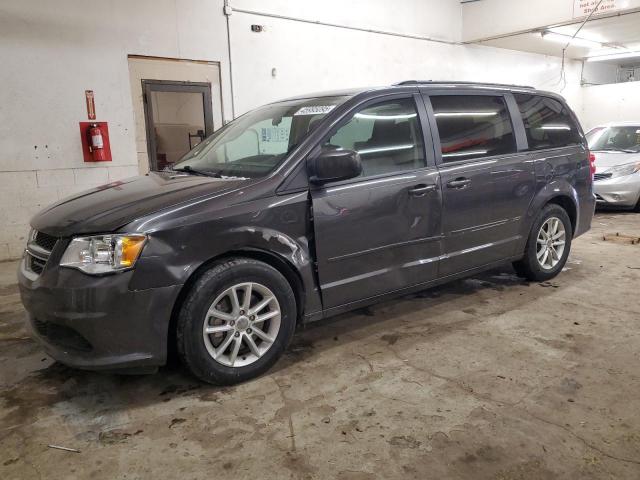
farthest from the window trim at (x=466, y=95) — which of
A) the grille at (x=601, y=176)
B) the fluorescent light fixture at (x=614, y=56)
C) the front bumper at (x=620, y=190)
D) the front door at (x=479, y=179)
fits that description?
the fluorescent light fixture at (x=614, y=56)

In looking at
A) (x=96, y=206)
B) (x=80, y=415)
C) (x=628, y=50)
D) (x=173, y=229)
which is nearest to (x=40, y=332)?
(x=80, y=415)

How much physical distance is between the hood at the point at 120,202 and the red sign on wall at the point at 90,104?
10.7 ft

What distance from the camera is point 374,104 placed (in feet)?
10.0

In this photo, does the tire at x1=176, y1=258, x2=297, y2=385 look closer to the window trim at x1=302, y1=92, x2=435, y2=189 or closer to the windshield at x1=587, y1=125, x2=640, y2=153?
the window trim at x1=302, y1=92, x2=435, y2=189

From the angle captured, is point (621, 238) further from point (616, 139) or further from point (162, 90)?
point (162, 90)

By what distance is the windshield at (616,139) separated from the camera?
26.3 ft

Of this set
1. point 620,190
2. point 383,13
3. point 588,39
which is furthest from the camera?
point 588,39

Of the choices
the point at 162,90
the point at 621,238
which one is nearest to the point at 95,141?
the point at 162,90

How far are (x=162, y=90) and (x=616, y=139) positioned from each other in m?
7.26

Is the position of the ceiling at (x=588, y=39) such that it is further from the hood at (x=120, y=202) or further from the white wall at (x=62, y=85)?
the hood at (x=120, y=202)

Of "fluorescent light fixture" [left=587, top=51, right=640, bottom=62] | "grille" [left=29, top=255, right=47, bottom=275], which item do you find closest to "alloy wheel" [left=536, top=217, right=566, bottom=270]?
"grille" [left=29, top=255, right=47, bottom=275]

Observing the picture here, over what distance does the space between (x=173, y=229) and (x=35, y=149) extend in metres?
4.15

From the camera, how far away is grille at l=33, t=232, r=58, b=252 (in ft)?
8.00

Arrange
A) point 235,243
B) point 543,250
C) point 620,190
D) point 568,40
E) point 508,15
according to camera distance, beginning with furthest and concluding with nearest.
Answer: point 568,40
point 508,15
point 620,190
point 543,250
point 235,243
